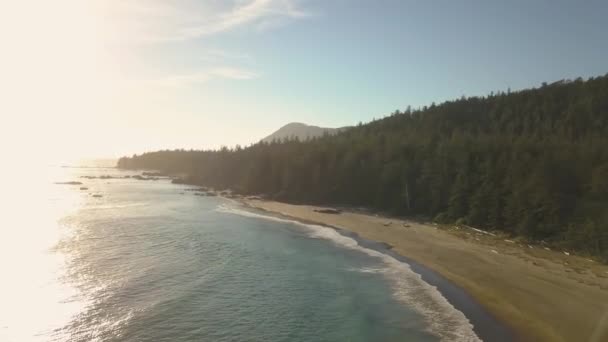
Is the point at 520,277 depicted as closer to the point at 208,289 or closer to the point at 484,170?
the point at 208,289

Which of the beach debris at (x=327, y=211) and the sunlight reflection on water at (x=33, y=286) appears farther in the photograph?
the beach debris at (x=327, y=211)

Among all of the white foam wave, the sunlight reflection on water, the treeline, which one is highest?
the treeline

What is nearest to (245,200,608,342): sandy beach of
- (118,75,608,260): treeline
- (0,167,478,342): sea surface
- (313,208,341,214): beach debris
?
(0,167,478,342): sea surface

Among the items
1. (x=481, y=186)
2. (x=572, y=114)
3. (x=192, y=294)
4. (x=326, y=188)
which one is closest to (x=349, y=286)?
(x=192, y=294)

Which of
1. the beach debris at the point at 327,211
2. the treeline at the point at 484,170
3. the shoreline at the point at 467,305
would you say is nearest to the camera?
the shoreline at the point at 467,305

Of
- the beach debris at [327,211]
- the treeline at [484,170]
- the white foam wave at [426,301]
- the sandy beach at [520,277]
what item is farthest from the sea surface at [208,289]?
the beach debris at [327,211]

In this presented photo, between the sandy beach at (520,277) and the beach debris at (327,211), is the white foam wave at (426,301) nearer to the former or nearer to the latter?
the sandy beach at (520,277)

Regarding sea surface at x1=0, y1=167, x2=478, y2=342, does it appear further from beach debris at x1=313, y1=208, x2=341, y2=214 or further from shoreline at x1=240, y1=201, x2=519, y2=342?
beach debris at x1=313, y1=208, x2=341, y2=214

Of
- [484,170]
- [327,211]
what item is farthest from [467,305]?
[327,211]
